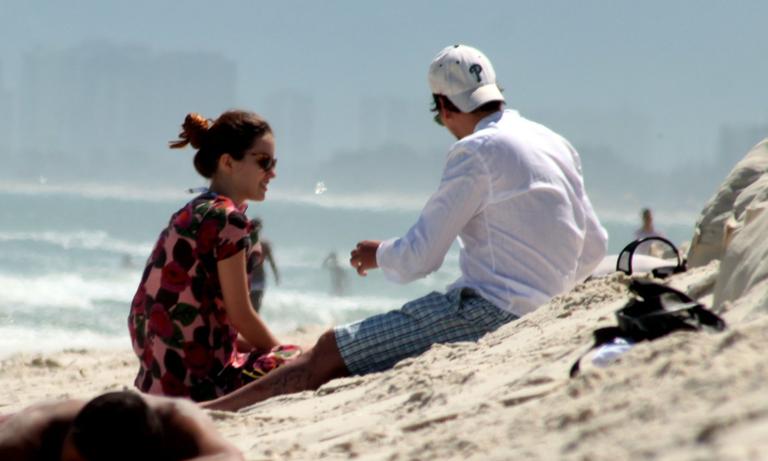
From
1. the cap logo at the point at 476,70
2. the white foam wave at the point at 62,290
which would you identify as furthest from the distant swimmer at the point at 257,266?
the white foam wave at the point at 62,290

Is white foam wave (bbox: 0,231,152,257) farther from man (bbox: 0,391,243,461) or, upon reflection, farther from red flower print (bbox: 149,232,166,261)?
man (bbox: 0,391,243,461)

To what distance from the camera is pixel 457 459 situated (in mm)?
3268

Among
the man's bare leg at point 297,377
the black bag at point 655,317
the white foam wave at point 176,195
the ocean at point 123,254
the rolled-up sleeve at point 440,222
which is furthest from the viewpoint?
the white foam wave at point 176,195

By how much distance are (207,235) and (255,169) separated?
359 mm

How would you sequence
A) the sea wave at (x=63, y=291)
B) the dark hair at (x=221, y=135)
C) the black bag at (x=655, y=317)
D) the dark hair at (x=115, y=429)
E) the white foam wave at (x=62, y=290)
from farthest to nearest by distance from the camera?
the white foam wave at (x=62, y=290) < the sea wave at (x=63, y=291) < the dark hair at (x=221, y=135) < the black bag at (x=655, y=317) < the dark hair at (x=115, y=429)

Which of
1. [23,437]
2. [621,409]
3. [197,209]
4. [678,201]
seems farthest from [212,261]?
[678,201]

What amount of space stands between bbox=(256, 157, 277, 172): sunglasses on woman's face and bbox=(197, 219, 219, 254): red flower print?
1.11 feet

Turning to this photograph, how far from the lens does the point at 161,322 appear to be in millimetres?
5277

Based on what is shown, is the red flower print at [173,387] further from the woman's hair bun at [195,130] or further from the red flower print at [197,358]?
the woman's hair bun at [195,130]

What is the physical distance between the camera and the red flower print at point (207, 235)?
205 inches

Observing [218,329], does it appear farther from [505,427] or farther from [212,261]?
[505,427]

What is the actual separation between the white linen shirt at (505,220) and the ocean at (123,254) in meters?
8.73

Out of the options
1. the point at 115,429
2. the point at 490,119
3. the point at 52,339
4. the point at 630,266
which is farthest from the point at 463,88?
the point at 52,339

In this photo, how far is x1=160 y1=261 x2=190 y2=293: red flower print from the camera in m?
5.27
